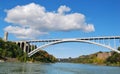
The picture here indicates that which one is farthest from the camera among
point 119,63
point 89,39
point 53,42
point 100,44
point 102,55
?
point 102,55

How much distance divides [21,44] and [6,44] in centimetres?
611

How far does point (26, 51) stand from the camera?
88312 mm

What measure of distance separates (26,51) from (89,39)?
1052 inches

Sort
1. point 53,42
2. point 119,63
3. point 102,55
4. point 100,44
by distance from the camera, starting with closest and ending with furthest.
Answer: point 100,44 → point 53,42 → point 119,63 → point 102,55

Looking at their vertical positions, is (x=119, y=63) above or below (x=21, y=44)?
below

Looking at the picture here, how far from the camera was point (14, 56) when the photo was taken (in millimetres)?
83875

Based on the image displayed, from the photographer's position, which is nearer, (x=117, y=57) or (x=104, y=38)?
(x=104, y=38)

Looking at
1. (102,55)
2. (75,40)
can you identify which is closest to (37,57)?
(75,40)

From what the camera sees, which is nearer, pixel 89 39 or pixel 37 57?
pixel 89 39

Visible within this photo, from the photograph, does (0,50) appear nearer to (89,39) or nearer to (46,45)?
(46,45)

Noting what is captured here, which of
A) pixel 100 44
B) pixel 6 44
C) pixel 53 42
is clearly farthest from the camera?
pixel 6 44

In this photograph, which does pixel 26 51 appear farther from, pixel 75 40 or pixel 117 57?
pixel 117 57

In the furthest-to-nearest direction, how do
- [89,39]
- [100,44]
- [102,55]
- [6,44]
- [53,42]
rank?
[102,55]
[6,44]
[53,42]
[89,39]
[100,44]

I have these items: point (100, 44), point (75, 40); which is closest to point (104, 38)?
point (100, 44)
